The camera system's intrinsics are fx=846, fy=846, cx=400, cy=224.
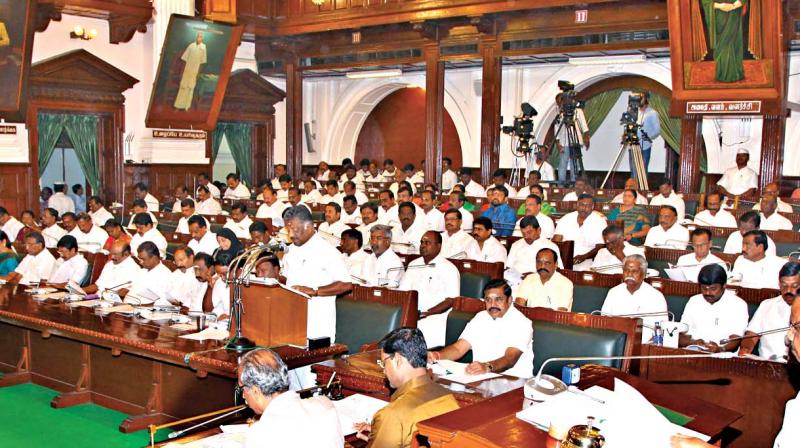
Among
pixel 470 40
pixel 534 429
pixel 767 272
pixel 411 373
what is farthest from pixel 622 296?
pixel 470 40

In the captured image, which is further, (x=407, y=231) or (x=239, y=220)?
(x=239, y=220)

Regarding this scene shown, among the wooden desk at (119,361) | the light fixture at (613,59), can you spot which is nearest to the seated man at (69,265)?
the wooden desk at (119,361)

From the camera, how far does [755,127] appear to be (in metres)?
14.6

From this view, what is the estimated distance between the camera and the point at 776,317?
527cm

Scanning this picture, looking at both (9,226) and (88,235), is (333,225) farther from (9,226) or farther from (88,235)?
(9,226)

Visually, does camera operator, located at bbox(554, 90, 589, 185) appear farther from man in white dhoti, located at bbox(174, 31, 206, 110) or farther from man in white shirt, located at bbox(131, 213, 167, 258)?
man in white shirt, located at bbox(131, 213, 167, 258)

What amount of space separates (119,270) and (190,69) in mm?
7089

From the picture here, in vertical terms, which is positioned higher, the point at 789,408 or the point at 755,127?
the point at 755,127

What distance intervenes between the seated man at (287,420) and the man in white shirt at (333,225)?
5.88 meters

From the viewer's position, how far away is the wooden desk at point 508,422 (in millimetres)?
2412

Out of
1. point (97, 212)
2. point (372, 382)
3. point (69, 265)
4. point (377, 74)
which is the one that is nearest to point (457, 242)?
point (69, 265)

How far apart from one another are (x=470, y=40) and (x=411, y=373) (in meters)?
11.7

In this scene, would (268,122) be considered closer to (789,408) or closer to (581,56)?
(581,56)

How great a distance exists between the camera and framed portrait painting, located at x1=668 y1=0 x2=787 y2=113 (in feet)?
32.7
